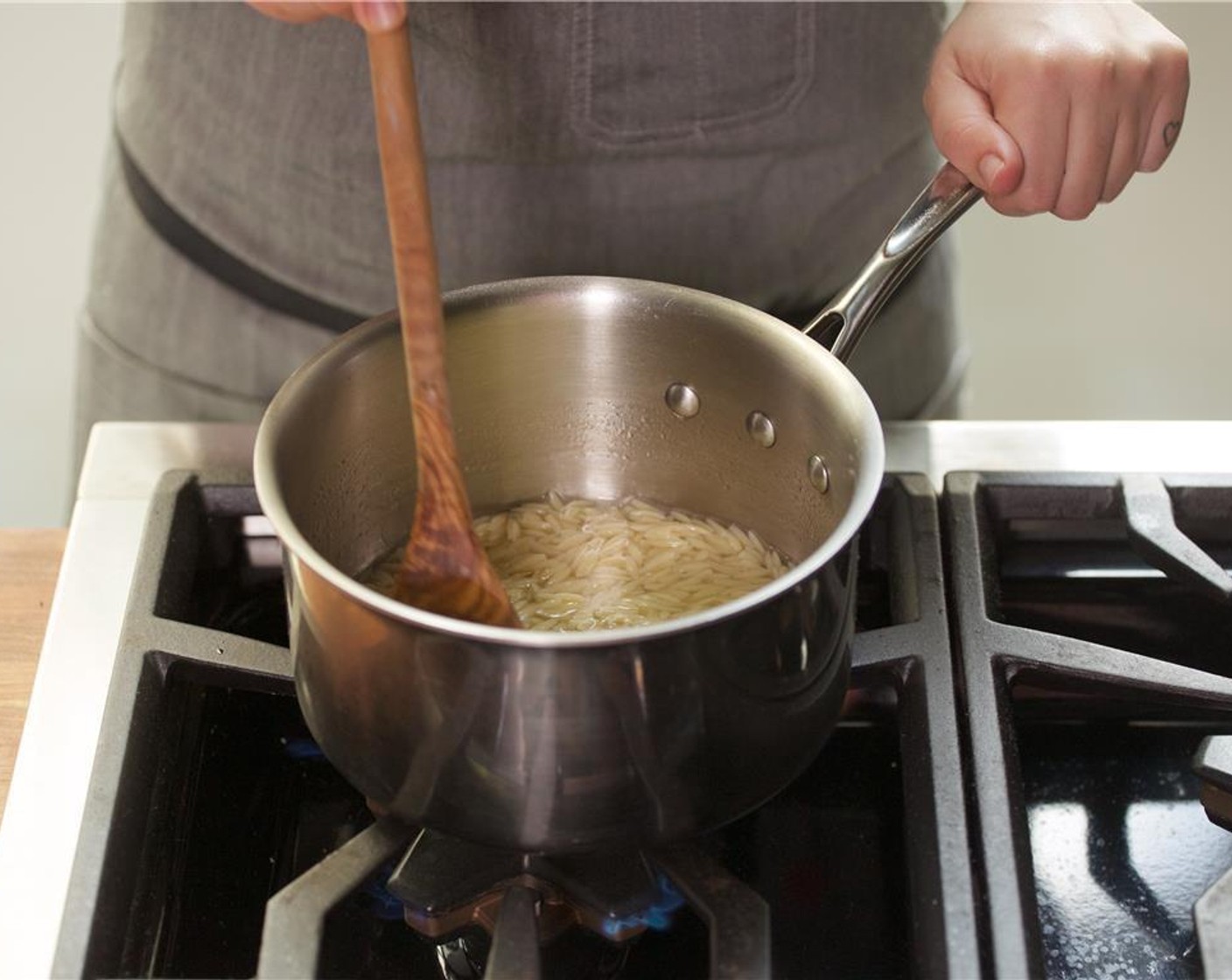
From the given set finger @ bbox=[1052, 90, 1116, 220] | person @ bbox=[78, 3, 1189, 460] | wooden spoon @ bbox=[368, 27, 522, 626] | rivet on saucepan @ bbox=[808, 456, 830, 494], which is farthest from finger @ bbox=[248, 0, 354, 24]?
finger @ bbox=[1052, 90, 1116, 220]

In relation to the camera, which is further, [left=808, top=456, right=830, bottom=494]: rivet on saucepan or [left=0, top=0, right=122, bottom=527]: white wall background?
[left=0, top=0, right=122, bottom=527]: white wall background

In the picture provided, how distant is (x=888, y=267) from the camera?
851mm

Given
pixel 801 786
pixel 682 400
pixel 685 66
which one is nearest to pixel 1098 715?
pixel 801 786

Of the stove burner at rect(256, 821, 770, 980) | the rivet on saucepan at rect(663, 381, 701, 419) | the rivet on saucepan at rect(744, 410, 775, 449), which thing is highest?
the rivet on saucepan at rect(663, 381, 701, 419)

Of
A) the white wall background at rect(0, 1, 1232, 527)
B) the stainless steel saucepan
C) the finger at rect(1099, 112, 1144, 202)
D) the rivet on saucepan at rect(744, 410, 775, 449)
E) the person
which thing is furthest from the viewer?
the white wall background at rect(0, 1, 1232, 527)

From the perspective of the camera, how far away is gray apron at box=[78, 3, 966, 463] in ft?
3.57

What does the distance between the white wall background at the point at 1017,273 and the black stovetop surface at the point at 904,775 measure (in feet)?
4.53

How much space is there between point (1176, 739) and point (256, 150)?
72 centimetres

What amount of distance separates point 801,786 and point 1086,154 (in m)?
0.41

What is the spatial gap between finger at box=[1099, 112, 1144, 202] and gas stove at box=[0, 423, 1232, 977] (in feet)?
0.51

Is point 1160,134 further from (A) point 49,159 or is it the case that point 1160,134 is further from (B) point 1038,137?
(A) point 49,159

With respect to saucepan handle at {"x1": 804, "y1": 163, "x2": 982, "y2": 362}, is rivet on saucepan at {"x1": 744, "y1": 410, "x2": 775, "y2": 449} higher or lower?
lower

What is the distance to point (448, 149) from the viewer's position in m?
1.11

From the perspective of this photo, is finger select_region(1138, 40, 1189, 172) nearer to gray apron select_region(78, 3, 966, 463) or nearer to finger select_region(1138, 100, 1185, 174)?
finger select_region(1138, 100, 1185, 174)
